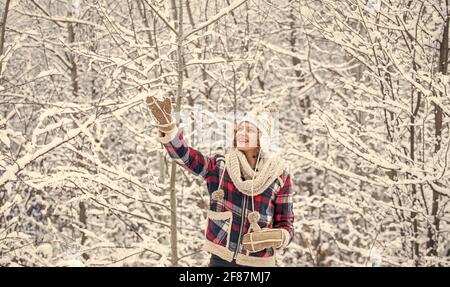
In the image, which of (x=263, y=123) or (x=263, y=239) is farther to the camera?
(x=263, y=123)

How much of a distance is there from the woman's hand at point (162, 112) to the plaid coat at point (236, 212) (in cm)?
21

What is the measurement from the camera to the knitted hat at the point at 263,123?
277 centimetres

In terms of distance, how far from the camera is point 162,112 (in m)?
2.54

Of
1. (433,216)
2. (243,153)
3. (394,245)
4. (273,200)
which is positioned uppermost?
(243,153)

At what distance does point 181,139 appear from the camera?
264 centimetres

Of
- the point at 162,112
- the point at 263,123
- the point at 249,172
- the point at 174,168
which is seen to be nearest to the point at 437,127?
the point at 263,123

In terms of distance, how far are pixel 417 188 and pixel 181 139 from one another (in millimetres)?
3031

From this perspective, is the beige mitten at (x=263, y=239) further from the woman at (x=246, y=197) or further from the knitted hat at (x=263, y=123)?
the knitted hat at (x=263, y=123)

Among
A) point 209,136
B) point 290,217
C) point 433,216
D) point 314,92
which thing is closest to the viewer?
point 290,217

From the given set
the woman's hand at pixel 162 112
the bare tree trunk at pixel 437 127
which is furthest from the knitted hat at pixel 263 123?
the bare tree trunk at pixel 437 127

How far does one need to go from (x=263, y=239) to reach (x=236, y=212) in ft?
0.77

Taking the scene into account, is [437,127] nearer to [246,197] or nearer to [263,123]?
[263,123]
